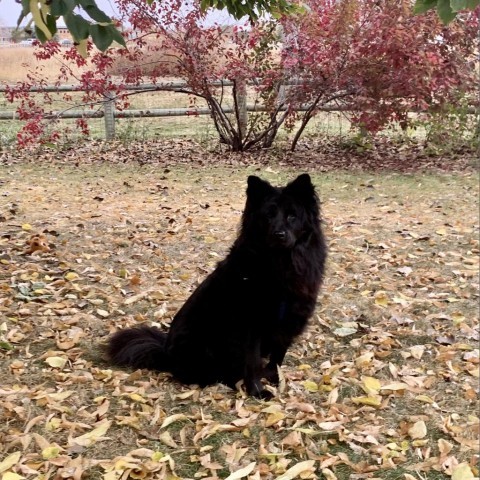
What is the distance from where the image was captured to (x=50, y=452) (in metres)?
2.39

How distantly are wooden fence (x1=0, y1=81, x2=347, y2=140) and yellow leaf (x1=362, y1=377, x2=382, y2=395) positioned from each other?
6.81 metres

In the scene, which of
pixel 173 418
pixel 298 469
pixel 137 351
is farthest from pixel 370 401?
pixel 137 351

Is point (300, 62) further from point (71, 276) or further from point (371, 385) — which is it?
point (371, 385)

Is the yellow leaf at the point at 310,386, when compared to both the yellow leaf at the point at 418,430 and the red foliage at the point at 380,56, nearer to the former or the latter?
the yellow leaf at the point at 418,430

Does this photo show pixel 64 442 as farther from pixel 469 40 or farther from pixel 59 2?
pixel 469 40

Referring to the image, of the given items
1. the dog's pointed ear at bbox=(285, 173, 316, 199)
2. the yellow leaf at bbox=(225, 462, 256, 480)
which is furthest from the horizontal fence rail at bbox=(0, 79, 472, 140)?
the yellow leaf at bbox=(225, 462, 256, 480)

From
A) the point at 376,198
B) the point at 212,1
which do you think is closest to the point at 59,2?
the point at 212,1

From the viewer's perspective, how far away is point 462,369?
321 centimetres

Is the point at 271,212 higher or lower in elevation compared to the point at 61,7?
lower

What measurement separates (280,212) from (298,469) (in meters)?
1.17

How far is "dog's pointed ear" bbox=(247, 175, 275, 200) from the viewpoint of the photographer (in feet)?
9.43

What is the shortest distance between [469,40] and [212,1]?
596 cm

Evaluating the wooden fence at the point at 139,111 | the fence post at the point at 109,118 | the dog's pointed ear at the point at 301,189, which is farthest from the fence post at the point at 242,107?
the dog's pointed ear at the point at 301,189

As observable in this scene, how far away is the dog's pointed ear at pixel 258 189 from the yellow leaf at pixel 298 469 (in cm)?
126
